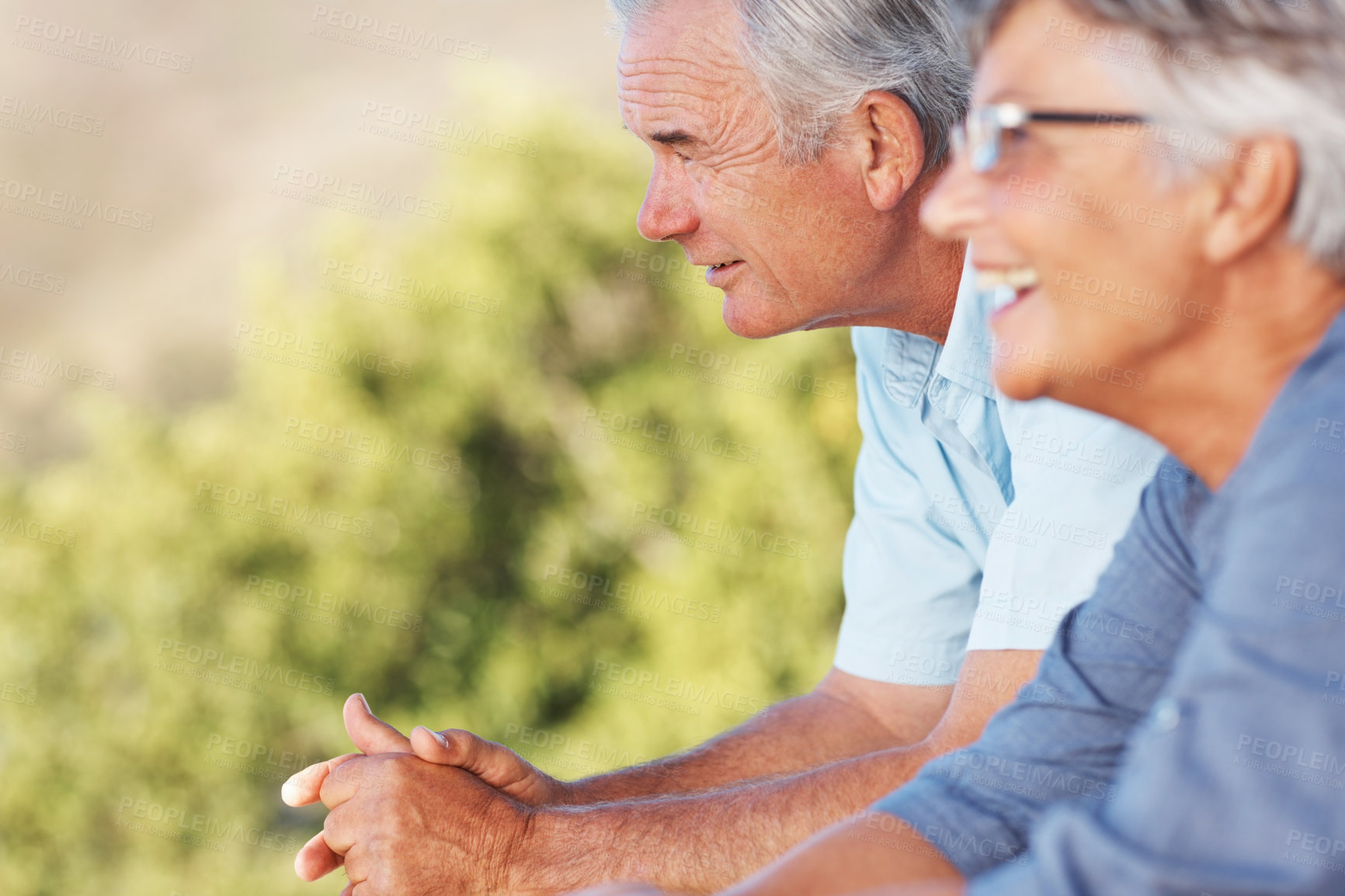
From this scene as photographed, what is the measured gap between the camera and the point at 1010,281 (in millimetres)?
1292

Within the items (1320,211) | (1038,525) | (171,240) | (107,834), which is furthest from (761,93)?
(171,240)

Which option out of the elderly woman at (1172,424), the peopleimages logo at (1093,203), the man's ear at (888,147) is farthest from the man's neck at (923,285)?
the peopleimages logo at (1093,203)

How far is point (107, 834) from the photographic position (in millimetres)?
4988

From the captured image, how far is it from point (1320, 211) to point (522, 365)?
4337 mm

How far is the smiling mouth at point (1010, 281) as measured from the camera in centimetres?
127

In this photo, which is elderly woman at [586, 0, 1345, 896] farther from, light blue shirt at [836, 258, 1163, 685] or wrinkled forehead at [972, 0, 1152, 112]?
light blue shirt at [836, 258, 1163, 685]

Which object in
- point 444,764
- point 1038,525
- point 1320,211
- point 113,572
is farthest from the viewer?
point 113,572

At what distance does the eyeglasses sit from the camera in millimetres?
1198

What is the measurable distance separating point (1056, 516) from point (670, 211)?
3.52ft

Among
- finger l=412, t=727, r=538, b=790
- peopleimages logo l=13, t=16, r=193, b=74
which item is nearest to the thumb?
finger l=412, t=727, r=538, b=790

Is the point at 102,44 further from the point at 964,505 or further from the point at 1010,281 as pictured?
the point at 1010,281

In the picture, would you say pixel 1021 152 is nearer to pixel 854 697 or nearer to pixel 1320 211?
pixel 1320 211

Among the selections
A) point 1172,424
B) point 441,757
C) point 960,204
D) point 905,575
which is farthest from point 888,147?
point 441,757

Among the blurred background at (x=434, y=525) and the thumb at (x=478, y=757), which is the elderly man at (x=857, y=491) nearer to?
the thumb at (x=478, y=757)
